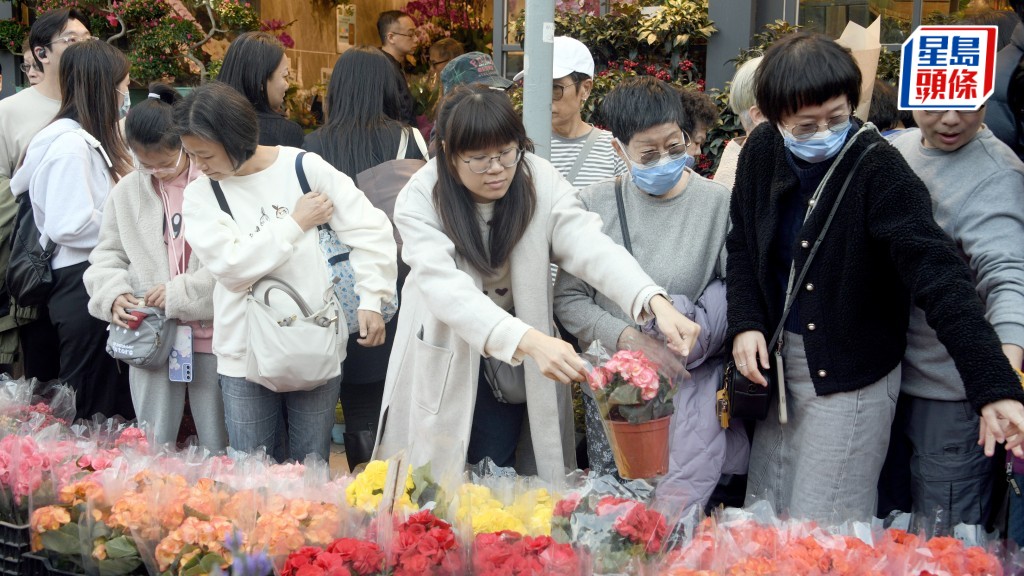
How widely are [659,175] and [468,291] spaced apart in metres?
0.67

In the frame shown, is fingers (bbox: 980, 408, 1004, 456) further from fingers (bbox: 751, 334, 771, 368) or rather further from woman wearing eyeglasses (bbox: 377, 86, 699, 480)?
woman wearing eyeglasses (bbox: 377, 86, 699, 480)

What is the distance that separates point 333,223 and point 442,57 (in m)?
4.16

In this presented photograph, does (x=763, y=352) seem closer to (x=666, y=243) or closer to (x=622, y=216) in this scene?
(x=666, y=243)

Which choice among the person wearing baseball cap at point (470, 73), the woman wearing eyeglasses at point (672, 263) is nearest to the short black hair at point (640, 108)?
the woman wearing eyeglasses at point (672, 263)

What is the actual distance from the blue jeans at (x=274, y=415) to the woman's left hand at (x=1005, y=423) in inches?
81.3

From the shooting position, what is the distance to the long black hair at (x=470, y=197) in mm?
2756

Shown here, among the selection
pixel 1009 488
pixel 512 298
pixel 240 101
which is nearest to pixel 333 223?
pixel 240 101

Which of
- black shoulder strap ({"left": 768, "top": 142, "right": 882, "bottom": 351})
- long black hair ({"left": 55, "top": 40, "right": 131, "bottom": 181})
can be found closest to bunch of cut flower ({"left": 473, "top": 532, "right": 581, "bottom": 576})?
black shoulder strap ({"left": 768, "top": 142, "right": 882, "bottom": 351})

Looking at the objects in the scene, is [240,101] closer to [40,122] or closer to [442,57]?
[40,122]

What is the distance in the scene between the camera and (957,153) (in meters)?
2.72

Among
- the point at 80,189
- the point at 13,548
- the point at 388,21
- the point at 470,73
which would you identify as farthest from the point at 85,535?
the point at 388,21

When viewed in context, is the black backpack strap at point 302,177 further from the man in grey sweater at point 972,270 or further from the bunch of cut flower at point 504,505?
the man in grey sweater at point 972,270

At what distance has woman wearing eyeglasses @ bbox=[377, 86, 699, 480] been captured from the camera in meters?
2.69

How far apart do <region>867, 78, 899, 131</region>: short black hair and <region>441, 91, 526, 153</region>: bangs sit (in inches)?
75.7
